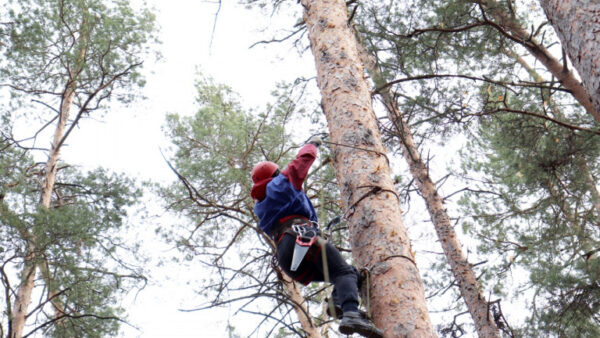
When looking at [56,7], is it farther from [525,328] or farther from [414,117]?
[525,328]

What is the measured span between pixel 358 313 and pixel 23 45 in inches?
327

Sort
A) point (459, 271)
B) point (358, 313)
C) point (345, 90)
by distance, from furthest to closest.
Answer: point (459, 271) → point (345, 90) → point (358, 313)

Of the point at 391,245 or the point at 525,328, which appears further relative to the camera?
the point at 525,328

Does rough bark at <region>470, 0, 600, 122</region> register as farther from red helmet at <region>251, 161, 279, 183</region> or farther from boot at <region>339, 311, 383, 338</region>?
boot at <region>339, 311, 383, 338</region>

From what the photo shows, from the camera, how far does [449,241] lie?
20.3 feet

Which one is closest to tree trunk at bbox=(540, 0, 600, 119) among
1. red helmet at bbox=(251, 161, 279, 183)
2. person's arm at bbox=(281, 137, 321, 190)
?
person's arm at bbox=(281, 137, 321, 190)

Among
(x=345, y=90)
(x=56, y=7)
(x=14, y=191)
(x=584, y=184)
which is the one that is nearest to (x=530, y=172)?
(x=584, y=184)

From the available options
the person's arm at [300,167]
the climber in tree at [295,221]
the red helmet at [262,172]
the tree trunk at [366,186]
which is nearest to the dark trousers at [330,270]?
the climber in tree at [295,221]

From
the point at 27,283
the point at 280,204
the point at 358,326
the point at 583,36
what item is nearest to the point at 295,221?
the point at 280,204

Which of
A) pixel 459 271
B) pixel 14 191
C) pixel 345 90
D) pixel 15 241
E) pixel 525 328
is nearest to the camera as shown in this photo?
pixel 345 90

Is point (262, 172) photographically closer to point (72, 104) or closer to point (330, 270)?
point (330, 270)

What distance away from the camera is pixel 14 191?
22.4 feet

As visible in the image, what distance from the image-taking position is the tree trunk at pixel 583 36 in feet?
6.24

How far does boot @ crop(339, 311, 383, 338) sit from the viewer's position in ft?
7.14
